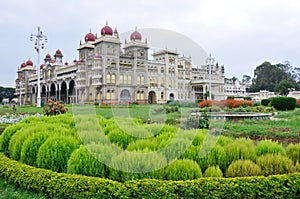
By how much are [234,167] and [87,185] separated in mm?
2213

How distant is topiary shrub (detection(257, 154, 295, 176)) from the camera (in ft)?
14.1

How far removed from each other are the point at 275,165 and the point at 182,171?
5.10ft

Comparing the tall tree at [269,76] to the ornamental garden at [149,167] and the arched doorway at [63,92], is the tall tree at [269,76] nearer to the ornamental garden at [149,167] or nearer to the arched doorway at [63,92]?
the arched doorway at [63,92]

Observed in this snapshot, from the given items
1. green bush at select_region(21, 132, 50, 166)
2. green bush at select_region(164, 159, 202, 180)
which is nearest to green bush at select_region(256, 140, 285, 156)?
green bush at select_region(164, 159, 202, 180)

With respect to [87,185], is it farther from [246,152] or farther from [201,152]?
[246,152]

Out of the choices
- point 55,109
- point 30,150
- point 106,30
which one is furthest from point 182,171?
point 106,30

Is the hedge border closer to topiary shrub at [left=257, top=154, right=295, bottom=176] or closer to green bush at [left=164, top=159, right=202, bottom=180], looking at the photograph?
green bush at [left=164, top=159, right=202, bottom=180]

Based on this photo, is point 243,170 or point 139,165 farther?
point 243,170

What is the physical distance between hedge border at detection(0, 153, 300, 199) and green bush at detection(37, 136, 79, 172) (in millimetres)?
559

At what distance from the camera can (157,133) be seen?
19.5ft

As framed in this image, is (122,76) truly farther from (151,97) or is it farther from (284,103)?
(284,103)

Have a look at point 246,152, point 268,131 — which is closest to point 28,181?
point 246,152

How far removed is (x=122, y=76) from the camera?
1566 inches

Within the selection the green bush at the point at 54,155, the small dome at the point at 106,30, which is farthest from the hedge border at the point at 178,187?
the small dome at the point at 106,30
